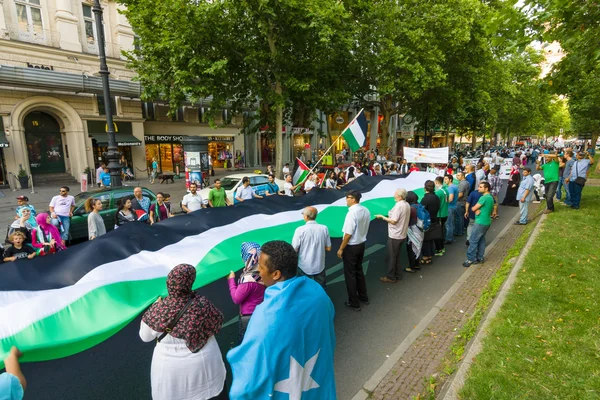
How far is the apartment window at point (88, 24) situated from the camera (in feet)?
71.2

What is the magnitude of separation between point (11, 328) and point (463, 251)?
8983mm

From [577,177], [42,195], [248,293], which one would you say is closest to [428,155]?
[577,177]

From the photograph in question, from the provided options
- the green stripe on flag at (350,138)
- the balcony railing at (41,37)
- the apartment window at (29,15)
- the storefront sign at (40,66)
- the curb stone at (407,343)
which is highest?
the apartment window at (29,15)

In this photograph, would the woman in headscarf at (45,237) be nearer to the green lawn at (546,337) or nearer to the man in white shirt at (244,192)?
the man in white shirt at (244,192)

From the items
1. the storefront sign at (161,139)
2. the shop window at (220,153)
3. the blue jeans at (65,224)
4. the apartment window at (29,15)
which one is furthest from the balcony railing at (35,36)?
the blue jeans at (65,224)

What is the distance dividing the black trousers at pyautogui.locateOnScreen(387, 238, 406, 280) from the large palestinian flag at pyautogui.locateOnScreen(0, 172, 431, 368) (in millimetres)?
1946

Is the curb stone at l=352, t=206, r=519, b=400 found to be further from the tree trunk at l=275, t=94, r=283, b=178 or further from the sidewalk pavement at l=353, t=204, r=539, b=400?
the tree trunk at l=275, t=94, r=283, b=178

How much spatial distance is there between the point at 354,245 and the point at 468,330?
6.67ft

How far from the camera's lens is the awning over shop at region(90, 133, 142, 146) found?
22.0 metres

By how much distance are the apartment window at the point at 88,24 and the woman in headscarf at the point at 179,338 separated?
25.3 metres

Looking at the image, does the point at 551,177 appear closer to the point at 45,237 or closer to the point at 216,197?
the point at 216,197

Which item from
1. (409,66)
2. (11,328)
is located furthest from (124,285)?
(409,66)

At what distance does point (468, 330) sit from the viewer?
4941mm

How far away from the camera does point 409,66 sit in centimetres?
1858
